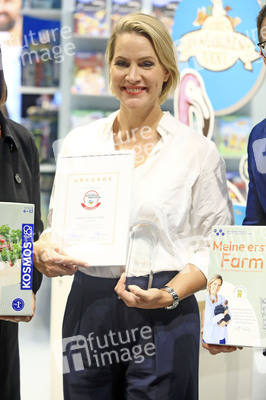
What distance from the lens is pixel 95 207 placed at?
1.72 metres

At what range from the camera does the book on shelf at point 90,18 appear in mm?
2873

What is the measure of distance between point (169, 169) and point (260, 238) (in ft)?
1.16

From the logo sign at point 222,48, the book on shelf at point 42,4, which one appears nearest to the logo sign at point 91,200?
the logo sign at point 222,48

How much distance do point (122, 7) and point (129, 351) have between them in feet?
6.46

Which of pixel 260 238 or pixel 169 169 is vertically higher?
pixel 169 169

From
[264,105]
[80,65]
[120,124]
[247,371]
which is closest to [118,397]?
[120,124]

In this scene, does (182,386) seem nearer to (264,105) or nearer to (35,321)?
(264,105)

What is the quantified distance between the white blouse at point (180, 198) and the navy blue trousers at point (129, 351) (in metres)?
0.08

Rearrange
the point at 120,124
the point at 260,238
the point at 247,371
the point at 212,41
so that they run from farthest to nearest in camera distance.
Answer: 1. the point at 247,371
2. the point at 212,41
3. the point at 120,124
4. the point at 260,238

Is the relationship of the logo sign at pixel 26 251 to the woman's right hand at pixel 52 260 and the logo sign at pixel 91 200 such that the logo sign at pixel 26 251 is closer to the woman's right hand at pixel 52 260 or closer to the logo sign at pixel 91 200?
the woman's right hand at pixel 52 260

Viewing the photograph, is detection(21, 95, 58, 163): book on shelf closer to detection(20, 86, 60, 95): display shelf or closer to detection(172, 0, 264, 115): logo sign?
detection(20, 86, 60, 95): display shelf

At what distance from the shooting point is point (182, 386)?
1755mm

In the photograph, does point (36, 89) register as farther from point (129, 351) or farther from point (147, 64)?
point (129, 351)

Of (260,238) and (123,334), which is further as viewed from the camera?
(123,334)
